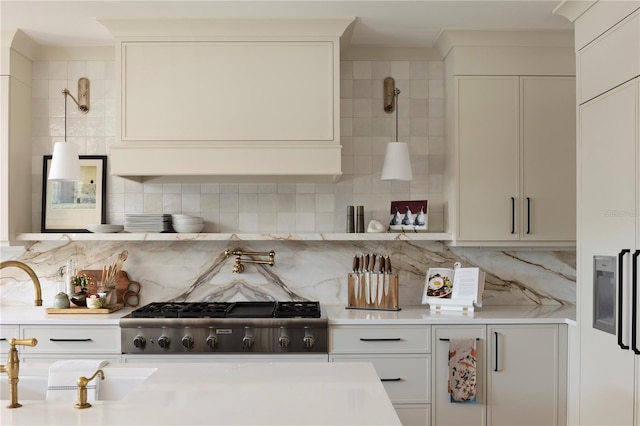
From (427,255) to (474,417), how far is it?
1.10m

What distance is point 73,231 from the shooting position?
396cm

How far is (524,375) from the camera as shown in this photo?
11.2 feet

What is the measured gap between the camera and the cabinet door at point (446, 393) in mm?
3379

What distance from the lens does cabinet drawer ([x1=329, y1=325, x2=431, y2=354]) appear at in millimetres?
3383

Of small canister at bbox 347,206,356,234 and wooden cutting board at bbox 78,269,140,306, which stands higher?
small canister at bbox 347,206,356,234

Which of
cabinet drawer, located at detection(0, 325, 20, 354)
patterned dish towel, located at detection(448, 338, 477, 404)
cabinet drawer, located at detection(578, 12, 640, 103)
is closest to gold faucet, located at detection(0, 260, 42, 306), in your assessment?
cabinet drawer, located at detection(0, 325, 20, 354)

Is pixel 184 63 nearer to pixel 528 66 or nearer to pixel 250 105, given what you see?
pixel 250 105

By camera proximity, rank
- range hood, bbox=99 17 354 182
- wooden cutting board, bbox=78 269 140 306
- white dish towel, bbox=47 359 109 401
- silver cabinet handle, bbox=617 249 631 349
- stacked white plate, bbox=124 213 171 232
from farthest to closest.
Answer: wooden cutting board, bbox=78 269 140 306 → stacked white plate, bbox=124 213 171 232 → range hood, bbox=99 17 354 182 → silver cabinet handle, bbox=617 249 631 349 → white dish towel, bbox=47 359 109 401

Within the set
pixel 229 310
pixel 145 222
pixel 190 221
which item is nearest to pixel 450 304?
pixel 229 310

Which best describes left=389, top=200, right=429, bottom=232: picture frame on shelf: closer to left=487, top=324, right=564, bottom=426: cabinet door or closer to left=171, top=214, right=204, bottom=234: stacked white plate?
left=487, top=324, right=564, bottom=426: cabinet door

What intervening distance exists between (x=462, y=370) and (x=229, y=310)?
4.56 ft

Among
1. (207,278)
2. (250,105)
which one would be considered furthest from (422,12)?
(207,278)

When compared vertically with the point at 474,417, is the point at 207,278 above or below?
above

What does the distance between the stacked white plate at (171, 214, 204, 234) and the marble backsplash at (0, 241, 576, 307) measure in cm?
21
